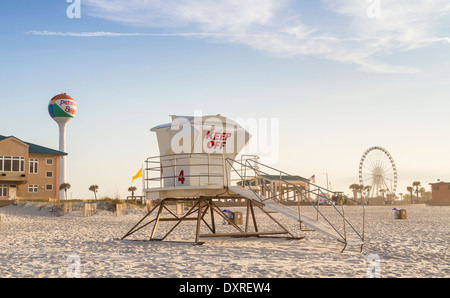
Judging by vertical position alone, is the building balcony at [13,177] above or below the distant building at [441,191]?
above

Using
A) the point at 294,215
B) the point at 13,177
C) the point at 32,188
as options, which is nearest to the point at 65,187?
the point at 32,188

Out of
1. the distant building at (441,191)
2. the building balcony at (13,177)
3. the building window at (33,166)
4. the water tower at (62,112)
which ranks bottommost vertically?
the distant building at (441,191)

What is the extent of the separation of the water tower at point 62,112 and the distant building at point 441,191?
72615mm

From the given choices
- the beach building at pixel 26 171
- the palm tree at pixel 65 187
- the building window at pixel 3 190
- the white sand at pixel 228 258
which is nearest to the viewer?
the white sand at pixel 228 258

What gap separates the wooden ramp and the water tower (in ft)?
186

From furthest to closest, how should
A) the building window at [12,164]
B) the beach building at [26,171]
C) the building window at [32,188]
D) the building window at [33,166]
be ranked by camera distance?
Result: the building window at [33,166] → the building window at [32,188] → the beach building at [26,171] → the building window at [12,164]

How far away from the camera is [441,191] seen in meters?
95.2

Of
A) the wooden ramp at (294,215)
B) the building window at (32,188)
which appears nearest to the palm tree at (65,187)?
the building window at (32,188)

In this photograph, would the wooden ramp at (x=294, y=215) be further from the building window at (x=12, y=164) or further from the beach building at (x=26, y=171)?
the building window at (x=12, y=164)

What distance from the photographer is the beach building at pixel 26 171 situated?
5138cm

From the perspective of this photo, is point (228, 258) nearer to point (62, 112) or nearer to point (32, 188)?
point (32, 188)

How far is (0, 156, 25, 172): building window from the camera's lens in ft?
168

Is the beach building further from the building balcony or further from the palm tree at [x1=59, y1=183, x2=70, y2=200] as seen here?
the palm tree at [x1=59, y1=183, x2=70, y2=200]

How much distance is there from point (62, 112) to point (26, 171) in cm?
1731
